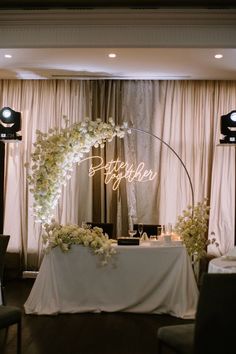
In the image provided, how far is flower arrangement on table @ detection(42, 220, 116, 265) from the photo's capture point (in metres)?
4.90

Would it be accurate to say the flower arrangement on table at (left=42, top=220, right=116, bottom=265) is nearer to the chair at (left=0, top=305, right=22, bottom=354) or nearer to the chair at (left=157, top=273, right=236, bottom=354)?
the chair at (left=0, top=305, right=22, bottom=354)

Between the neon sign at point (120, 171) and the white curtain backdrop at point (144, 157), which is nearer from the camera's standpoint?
the neon sign at point (120, 171)

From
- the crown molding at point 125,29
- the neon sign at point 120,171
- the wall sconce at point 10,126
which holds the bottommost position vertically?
the neon sign at point 120,171

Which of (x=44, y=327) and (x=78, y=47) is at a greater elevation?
(x=78, y=47)

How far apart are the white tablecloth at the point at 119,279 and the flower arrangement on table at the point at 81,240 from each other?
0.08 m

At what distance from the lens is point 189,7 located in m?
5.25

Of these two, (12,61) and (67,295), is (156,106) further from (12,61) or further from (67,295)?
(67,295)

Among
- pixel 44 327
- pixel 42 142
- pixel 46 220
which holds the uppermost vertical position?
pixel 42 142

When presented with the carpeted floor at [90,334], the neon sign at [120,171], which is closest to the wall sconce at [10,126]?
the neon sign at [120,171]

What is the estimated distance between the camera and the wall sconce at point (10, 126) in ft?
20.5

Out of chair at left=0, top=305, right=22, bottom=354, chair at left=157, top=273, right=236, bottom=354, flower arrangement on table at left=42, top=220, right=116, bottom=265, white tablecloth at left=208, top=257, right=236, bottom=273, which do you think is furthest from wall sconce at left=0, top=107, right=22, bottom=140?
chair at left=157, top=273, right=236, bottom=354

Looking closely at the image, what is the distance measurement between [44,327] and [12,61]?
359cm

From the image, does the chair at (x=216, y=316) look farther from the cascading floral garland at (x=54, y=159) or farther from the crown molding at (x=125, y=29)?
the crown molding at (x=125, y=29)

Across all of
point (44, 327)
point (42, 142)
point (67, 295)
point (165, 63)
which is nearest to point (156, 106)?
point (165, 63)
